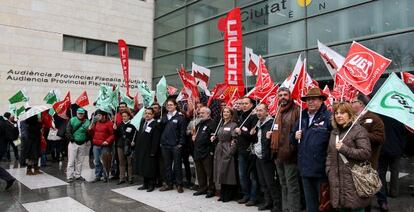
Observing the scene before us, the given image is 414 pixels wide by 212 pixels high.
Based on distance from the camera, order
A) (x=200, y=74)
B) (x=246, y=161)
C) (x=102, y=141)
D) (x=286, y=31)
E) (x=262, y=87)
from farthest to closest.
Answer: (x=286, y=31) < (x=102, y=141) < (x=200, y=74) < (x=262, y=87) < (x=246, y=161)

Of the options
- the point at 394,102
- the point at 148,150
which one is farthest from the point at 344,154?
the point at 148,150

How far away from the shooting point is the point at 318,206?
4441 mm

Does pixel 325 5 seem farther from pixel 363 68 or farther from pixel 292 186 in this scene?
pixel 292 186

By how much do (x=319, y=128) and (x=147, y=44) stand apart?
16.4 m

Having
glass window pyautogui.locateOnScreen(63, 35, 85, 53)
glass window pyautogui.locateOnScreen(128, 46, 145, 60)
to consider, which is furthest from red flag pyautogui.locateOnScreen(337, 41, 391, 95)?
glass window pyautogui.locateOnScreen(128, 46, 145, 60)

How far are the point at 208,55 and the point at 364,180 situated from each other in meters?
12.4

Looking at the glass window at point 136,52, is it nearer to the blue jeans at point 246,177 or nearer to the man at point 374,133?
the blue jeans at point 246,177

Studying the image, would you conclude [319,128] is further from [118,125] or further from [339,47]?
[339,47]

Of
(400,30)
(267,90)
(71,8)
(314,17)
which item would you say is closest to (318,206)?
(267,90)

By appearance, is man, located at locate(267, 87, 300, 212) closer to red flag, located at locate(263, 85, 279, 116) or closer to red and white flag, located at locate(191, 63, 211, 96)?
Result: red flag, located at locate(263, 85, 279, 116)

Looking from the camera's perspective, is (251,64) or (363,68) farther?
(251,64)

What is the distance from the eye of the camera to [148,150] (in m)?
7.45

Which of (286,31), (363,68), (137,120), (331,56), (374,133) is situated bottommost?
(374,133)

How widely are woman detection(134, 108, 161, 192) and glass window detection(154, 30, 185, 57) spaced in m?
10.2
